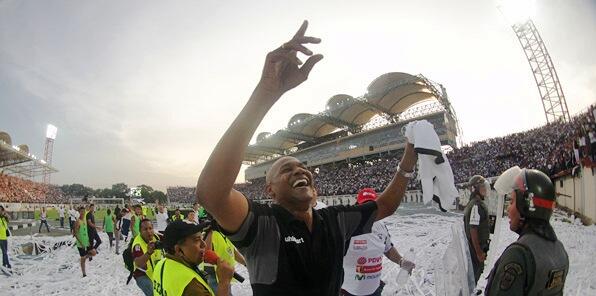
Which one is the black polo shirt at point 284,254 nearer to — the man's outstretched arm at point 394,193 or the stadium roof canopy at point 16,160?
the man's outstretched arm at point 394,193

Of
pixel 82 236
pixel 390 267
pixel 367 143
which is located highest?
pixel 367 143

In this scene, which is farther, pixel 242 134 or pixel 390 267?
pixel 390 267

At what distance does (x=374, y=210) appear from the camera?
2.33 meters

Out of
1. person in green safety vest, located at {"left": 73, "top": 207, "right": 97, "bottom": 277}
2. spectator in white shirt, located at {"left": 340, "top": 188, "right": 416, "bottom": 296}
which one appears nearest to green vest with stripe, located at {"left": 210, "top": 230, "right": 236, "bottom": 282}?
spectator in white shirt, located at {"left": 340, "top": 188, "right": 416, "bottom": 296}

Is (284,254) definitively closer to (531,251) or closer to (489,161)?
(531,251)

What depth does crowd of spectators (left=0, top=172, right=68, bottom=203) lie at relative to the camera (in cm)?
4375

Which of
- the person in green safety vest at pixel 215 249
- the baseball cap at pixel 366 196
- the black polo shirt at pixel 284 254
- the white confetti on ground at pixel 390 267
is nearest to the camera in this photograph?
the black polo shirt at pixel 284 254

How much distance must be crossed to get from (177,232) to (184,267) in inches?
13.4

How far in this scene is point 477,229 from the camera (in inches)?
206

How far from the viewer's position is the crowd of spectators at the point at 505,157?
40.5 feet

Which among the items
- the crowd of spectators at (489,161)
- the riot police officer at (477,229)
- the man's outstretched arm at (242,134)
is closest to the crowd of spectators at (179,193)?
the crowd of spectators at (489,161)

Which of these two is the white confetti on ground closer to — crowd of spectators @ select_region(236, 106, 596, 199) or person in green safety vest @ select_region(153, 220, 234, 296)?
crowd of spectators @ select_region(236, 106, 596, 199)

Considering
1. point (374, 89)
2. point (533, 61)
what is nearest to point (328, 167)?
point (374, 89)

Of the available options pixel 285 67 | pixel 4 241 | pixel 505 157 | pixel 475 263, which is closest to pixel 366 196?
pixel 475 263
